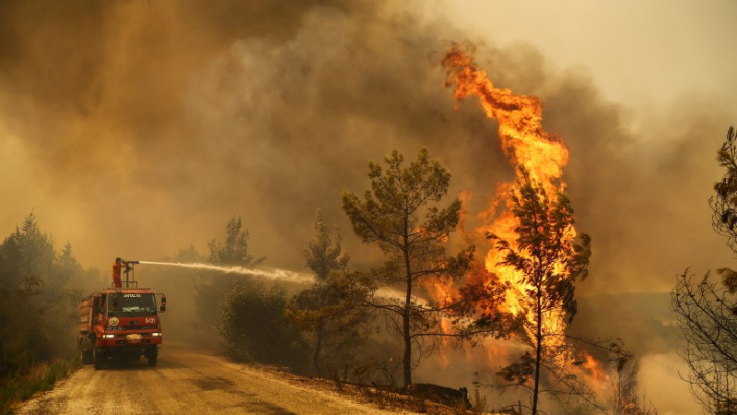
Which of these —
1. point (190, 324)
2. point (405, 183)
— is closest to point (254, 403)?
point (405, 183)

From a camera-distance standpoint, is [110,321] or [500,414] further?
[110,321]

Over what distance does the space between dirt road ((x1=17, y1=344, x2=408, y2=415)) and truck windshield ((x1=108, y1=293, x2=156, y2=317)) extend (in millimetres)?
2608

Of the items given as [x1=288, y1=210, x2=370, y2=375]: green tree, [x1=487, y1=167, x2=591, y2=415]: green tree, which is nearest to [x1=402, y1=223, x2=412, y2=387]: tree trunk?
[x1=288, y1=210, x2=370, y2=375]: green tree

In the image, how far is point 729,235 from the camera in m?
10.3

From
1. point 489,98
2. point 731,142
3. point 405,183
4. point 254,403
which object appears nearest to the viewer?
point 731,142

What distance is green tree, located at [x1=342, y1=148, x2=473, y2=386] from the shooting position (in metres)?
20.0

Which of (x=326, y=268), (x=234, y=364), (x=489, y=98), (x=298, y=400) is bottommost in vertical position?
(x=234, y=364)

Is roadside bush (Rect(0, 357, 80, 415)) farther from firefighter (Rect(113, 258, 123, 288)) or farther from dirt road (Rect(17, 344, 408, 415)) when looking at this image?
firefighter (Rect(113, 258, 123, 288))

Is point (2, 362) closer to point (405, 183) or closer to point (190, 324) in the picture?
point (405, 183)

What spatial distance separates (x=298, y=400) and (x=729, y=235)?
1257 centimetres

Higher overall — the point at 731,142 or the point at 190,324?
the point at 731,142

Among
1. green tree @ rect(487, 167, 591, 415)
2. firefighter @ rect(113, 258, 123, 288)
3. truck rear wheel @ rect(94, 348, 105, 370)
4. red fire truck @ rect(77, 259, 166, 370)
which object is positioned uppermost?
green tree @ rect(487, 167, 591, 415)

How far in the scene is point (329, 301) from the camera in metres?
A: 32.8

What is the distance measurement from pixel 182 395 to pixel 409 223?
11.1m
